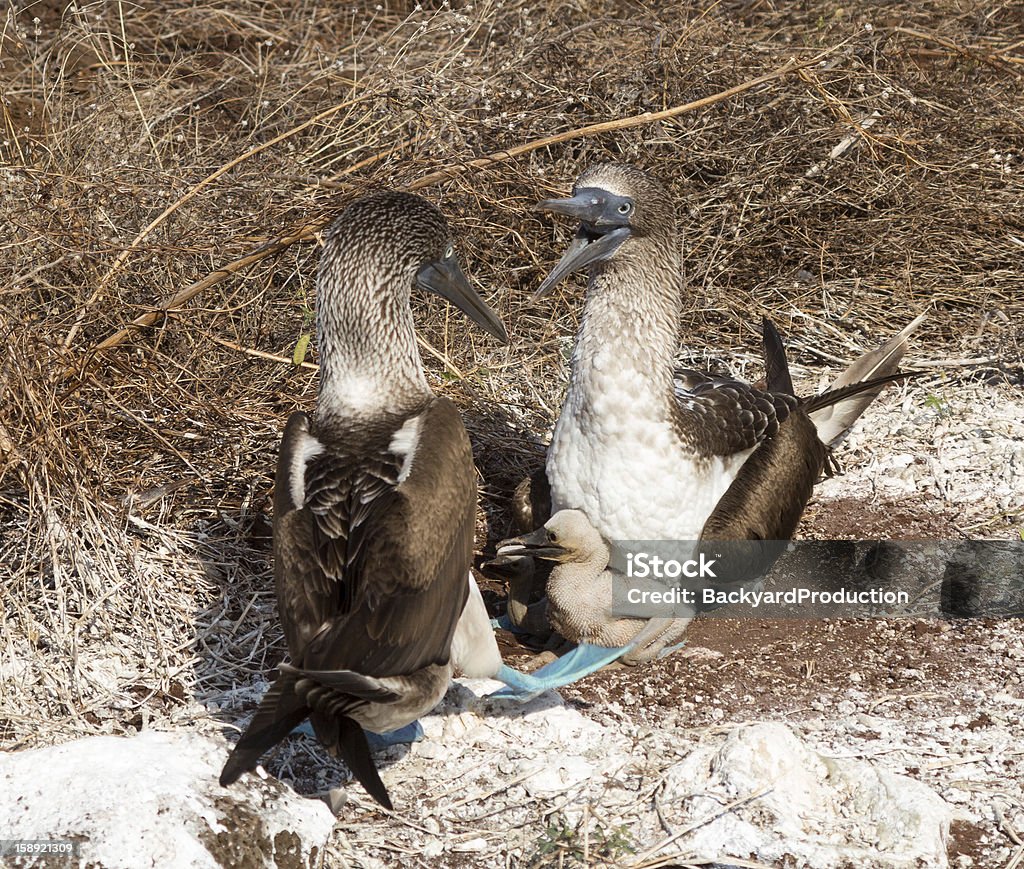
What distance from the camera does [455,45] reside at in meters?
6.46

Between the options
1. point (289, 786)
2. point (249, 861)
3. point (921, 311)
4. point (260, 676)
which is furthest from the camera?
point (921, 311)

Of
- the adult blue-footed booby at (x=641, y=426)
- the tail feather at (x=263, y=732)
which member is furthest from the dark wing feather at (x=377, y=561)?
the adult blue-footed booby at (x=641, y=426)

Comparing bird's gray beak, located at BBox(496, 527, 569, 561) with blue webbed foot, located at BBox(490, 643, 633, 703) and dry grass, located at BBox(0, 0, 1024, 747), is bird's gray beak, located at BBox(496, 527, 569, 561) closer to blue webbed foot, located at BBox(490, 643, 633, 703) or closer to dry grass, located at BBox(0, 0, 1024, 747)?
blue webbed foot, located at BBox(490, 643, 633, 703)

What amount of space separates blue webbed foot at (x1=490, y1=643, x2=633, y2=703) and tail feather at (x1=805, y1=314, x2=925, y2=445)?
4.55 feet

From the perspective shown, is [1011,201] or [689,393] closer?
[689,393]

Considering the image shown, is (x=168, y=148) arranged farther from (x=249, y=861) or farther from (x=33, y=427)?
(x=249, y=861)

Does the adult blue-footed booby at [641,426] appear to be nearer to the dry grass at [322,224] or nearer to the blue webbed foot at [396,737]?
the blue webbed foot at [396,737]

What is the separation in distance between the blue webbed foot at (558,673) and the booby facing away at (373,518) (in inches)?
3.8

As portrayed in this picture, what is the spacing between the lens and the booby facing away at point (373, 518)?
10.7ft

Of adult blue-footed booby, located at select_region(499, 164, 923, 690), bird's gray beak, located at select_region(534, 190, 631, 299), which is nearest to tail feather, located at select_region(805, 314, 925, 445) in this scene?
adult blue-footed booby, located at select_region(499, 164, 923, 690)

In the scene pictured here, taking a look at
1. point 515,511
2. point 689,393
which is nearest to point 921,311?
point 689,393

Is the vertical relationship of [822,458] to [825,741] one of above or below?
above

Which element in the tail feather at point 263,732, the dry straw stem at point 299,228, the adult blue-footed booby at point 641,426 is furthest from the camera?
the dry straw stem at point 299,228

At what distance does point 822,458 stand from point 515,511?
1.21 metres
